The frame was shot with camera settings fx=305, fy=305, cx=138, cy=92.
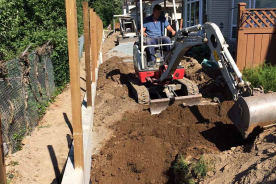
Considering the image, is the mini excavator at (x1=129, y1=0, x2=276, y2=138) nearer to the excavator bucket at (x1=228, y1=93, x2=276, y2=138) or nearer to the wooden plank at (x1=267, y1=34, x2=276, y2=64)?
the excavator bucket at (x1=228, y1=93, x2=276, y2=138)

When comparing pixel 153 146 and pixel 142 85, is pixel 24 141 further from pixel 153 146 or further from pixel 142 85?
pixel 142 85

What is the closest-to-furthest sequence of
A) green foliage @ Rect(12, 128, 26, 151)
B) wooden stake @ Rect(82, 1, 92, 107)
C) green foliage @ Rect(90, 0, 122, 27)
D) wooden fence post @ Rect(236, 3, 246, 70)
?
green foliage @ Rect(12, 128, 26, 151) < wooden stake @ Rect(82, 1, 92, 107) < wooden fence post @ Rect(236, 3, 246, 70) < green foliage @ Rect(90, 0, 122, 27)

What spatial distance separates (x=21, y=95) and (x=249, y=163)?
416cm

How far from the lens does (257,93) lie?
4.68 m

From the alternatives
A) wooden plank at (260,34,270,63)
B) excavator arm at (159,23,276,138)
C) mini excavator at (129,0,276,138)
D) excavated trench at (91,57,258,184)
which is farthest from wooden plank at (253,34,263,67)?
excavator arm at (159,23,276,138)

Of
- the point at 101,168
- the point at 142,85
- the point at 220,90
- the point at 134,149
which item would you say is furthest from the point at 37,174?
the point at 220,90

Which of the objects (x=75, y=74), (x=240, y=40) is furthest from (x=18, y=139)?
(x=240, y=40)

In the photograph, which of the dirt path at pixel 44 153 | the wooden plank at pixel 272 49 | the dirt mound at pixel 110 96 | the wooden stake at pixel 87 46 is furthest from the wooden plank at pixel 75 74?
the wooden plank at pixel 272 49

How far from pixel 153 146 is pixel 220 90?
4.26m

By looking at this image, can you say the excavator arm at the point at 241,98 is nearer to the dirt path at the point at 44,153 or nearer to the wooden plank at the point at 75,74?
the wooden plank at the point at 75,74

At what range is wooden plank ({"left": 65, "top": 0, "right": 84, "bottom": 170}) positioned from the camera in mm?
3578

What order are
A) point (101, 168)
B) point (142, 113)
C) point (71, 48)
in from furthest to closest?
1. point (142, 113)
2. point (101, 168)
3. point (71, 48)

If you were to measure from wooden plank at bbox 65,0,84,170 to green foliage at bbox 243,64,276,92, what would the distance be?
17.1ft

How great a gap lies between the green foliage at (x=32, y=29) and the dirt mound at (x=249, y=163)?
583cm
